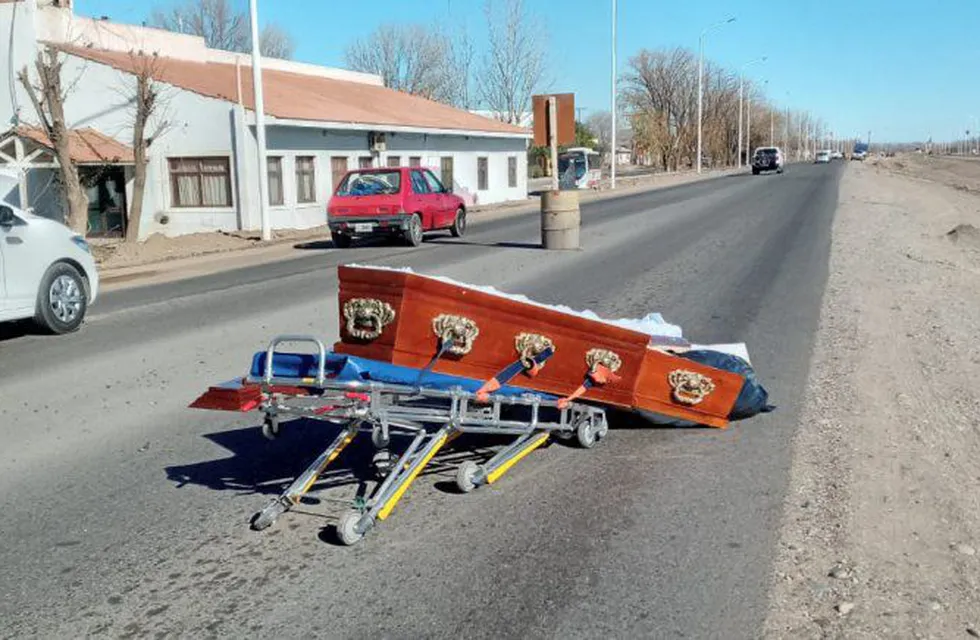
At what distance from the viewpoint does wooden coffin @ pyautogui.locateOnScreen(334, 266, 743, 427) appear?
4.73 metres

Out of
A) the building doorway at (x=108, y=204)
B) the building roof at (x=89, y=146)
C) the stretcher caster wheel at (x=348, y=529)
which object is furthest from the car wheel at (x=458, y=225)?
the stretcher caster wheel at (x=348, y=529)

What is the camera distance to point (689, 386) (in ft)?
18.5

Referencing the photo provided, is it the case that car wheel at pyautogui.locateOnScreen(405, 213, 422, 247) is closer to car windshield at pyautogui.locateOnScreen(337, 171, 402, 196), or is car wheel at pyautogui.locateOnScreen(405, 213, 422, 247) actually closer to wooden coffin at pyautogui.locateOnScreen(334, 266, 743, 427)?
car windshield at pyautogui.locateOnScreen(337, 171, 402, 196)

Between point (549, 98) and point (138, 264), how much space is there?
28.9 feet

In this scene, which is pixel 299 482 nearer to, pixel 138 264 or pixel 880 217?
pixel 138 264

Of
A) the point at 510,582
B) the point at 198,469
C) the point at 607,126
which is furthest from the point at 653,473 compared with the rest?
the point at 607,126

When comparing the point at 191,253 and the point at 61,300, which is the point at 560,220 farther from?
the point at 61,300

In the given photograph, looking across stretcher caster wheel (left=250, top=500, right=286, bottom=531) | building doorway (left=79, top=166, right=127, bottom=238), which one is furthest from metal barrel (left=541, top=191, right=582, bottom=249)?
building doorway (left=79, top=166, right=127, bottom=238)

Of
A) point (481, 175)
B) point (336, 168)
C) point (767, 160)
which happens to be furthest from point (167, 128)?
point (767, 160)

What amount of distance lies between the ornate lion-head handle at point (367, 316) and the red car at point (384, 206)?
48.0 ft

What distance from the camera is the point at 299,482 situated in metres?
4.41

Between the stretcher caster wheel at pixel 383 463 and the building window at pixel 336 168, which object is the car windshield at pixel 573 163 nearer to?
the building window at pixel 336 168

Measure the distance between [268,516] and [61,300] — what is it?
6808 mm

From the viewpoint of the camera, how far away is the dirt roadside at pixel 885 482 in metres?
3.55
